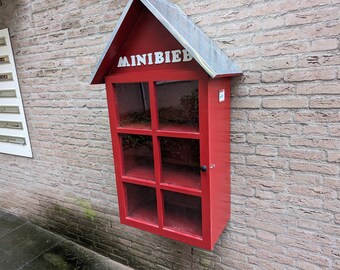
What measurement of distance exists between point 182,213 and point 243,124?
742 millimetres

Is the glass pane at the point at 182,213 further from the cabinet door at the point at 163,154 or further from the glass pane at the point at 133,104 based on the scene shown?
the glass pane at the point at 133,104

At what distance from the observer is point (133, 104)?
1.74 m

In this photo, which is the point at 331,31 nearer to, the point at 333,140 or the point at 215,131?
the point at 333,140

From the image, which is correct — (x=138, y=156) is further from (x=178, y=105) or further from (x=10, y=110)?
(x=10, y=110)

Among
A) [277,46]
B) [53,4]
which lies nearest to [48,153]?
[53,4]

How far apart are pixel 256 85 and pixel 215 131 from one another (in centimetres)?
43

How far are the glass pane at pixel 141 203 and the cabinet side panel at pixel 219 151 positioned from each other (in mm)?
425

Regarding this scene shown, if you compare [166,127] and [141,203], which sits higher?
[166,127]

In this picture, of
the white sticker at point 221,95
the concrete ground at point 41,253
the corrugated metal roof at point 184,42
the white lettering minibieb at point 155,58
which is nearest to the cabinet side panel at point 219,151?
the white sticker at point 221,95

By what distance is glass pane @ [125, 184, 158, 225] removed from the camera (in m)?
1.86

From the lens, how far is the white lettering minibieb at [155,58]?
1.46m

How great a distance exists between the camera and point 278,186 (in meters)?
1.76

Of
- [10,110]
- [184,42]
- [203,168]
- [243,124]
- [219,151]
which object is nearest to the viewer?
[184,42]

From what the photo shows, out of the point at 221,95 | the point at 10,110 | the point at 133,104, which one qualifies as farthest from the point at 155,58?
the point at 10,110
